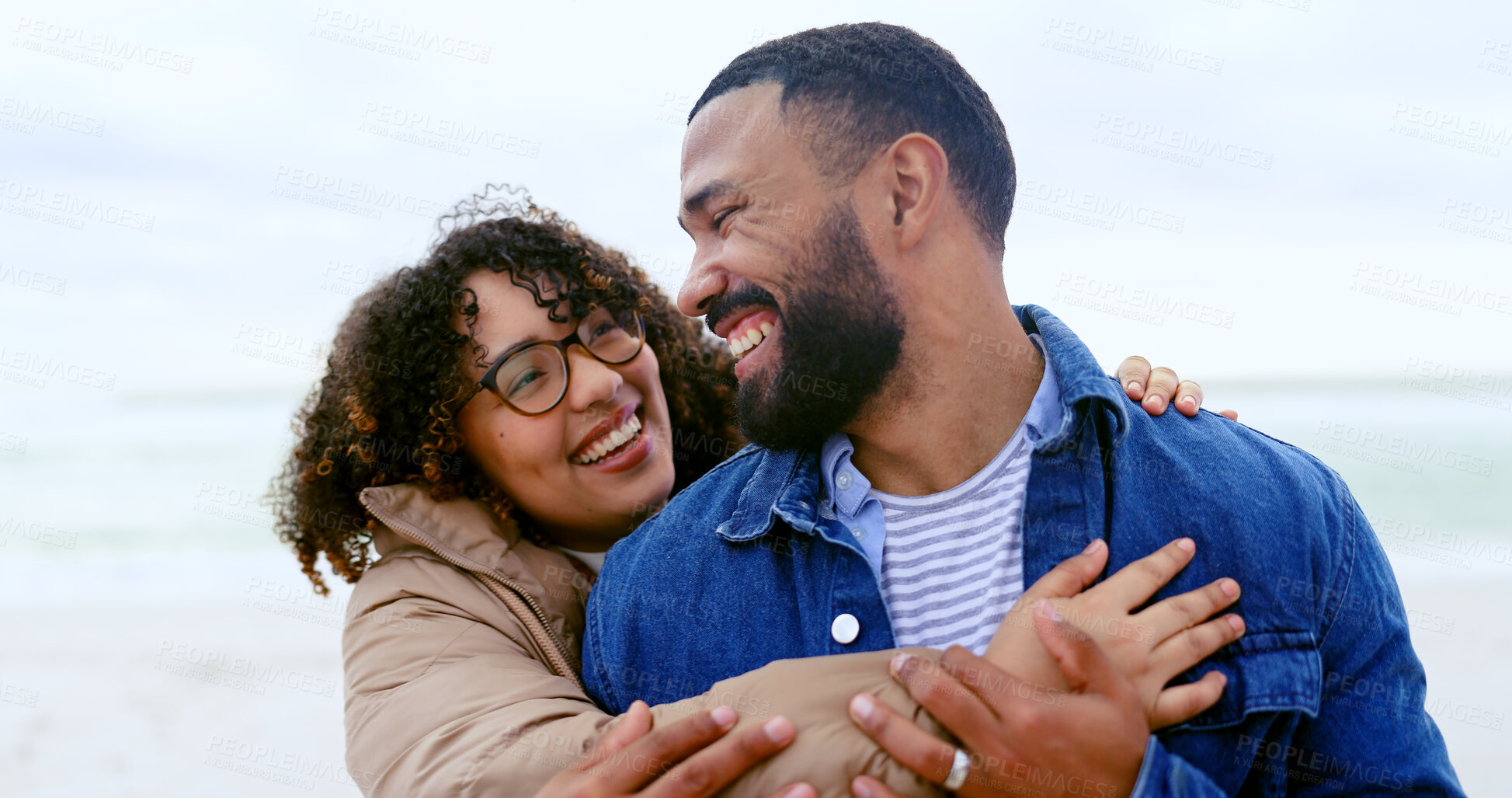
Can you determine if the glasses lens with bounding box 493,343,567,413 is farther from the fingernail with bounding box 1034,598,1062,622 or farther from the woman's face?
the fingernail with bounding box 1034,598,1062,622

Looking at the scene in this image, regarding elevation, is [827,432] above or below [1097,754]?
above

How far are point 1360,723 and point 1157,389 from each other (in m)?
0.73

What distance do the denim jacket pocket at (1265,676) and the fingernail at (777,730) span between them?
26.4 inches

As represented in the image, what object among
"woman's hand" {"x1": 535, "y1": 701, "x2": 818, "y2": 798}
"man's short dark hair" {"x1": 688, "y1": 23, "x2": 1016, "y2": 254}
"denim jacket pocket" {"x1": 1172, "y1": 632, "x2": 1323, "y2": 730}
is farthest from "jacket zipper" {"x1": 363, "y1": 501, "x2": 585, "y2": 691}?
"denim jacket pocket" {"x1": 1172, "y1": 632, "x2": 1323, "y2": 730}

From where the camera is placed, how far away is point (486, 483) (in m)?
2.78

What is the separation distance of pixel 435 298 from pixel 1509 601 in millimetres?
7715

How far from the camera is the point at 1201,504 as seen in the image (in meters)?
1.79

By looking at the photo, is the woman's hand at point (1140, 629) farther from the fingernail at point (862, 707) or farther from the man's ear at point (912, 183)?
the man's ear at point (912, 183)

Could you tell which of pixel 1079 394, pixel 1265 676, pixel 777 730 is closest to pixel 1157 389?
pixel 1079 394

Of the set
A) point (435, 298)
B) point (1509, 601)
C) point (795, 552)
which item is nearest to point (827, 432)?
point (795, 552)

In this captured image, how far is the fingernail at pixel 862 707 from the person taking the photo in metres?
1.58

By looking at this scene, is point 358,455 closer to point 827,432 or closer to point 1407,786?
point 827,432

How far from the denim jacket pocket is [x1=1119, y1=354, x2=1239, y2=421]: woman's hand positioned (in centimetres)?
50

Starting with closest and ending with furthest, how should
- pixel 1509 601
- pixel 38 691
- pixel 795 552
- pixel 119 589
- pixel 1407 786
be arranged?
pixel 1407 786 → pixel 795 552 → pixel 38 691 → pixel 1509 601 → pixel 119 589
